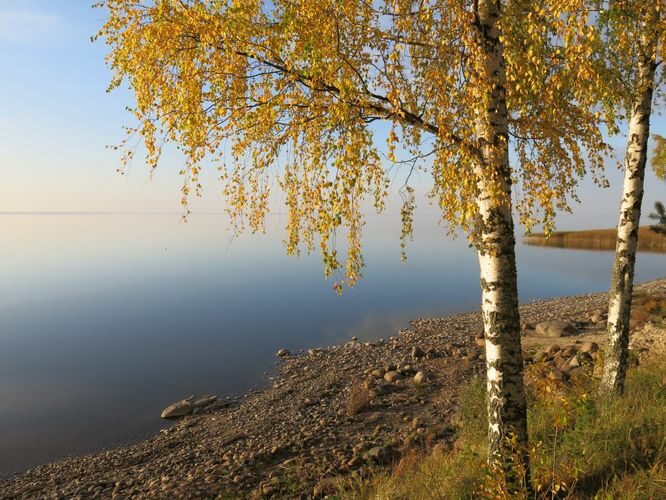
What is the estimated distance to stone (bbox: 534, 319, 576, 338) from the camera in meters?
18.8

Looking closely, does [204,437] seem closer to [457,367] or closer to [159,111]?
[457,367]

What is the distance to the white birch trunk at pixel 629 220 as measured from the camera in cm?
768

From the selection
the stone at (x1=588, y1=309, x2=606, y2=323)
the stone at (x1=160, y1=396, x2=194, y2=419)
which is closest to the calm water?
the stone at (x1=160, y1=396, x2=194, y2=419)

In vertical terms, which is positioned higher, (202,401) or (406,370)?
(406,370)

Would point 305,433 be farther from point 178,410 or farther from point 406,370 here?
point 178,410

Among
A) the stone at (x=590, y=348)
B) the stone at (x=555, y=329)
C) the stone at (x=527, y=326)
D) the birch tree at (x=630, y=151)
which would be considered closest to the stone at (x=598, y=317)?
the stone at (x=555, y=329)

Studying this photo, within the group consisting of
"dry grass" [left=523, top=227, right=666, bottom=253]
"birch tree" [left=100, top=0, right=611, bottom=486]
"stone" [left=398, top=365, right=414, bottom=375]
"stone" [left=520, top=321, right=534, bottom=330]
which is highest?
"birch tree" [left=100, top=0, right=611, bottom=486]

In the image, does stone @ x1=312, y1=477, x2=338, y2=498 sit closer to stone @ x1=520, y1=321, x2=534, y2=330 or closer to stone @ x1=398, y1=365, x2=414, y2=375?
stone @ x1=398, y1=365, x2=414, y2=375

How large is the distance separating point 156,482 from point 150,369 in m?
11.0

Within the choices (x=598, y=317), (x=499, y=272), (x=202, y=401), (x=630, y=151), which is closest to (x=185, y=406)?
(x=202, y=401)

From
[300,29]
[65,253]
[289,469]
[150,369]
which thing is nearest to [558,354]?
[289,469]

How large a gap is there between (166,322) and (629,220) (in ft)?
87.4

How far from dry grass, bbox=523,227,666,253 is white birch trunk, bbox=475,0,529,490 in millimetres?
53796

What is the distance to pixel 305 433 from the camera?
11336 millimetres
